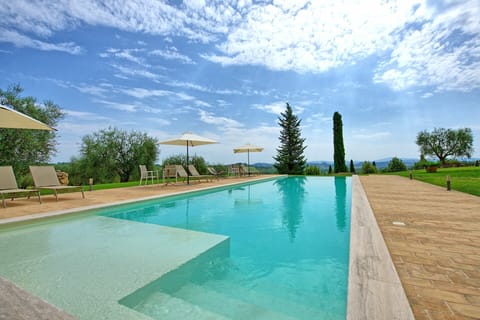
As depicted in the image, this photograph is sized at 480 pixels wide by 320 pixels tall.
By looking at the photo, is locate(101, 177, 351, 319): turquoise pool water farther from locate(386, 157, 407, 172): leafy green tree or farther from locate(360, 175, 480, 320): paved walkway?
locate(386, 157, 407, 172): leafy green tree

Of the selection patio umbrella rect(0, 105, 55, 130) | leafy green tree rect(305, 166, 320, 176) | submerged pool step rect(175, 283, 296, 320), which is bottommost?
submerged pool step rect(175, 283, 296, 320)

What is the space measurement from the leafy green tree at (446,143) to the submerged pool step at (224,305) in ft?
128

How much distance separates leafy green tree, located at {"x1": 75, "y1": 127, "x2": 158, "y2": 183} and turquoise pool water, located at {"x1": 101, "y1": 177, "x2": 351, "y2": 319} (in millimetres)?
13214

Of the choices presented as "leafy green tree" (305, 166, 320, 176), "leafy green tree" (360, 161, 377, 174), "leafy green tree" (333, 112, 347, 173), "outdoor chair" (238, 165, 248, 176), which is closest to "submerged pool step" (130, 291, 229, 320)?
"outdoor chair" (238, 165, 248, 176)

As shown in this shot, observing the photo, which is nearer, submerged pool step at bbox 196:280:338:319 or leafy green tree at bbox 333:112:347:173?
submerged pool step at bbox 196:280:338:319

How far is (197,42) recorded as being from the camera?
39.1 ft

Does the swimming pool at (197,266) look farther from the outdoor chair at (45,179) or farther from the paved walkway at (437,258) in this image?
the outdoor chair at (45,179)

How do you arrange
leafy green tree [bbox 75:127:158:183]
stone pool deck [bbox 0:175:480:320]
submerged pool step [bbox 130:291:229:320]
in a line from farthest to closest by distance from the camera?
1. leafy green tree [bbox 75:127:158:183]
2. submerged pool step [bbox 130:291:229:320]
3. stone pool deck [bbox 0:175:480:320]

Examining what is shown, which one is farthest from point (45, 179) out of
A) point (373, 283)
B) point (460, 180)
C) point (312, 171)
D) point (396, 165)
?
point (396, 165)

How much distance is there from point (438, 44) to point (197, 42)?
1159 cm

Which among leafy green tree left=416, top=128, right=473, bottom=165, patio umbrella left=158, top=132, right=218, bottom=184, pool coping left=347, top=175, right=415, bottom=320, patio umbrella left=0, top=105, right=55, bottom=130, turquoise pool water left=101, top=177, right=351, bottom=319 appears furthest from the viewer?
leafy green tree left=416, top=128, right=473, bottom=165

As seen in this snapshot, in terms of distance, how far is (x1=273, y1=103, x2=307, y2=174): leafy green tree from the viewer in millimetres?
21031

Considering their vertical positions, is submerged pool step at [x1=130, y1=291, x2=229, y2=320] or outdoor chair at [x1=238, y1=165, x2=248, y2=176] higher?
outdoor chair at [x1=238, y1=165, x2=248, y2=176]

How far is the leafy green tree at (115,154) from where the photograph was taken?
1670 cm
